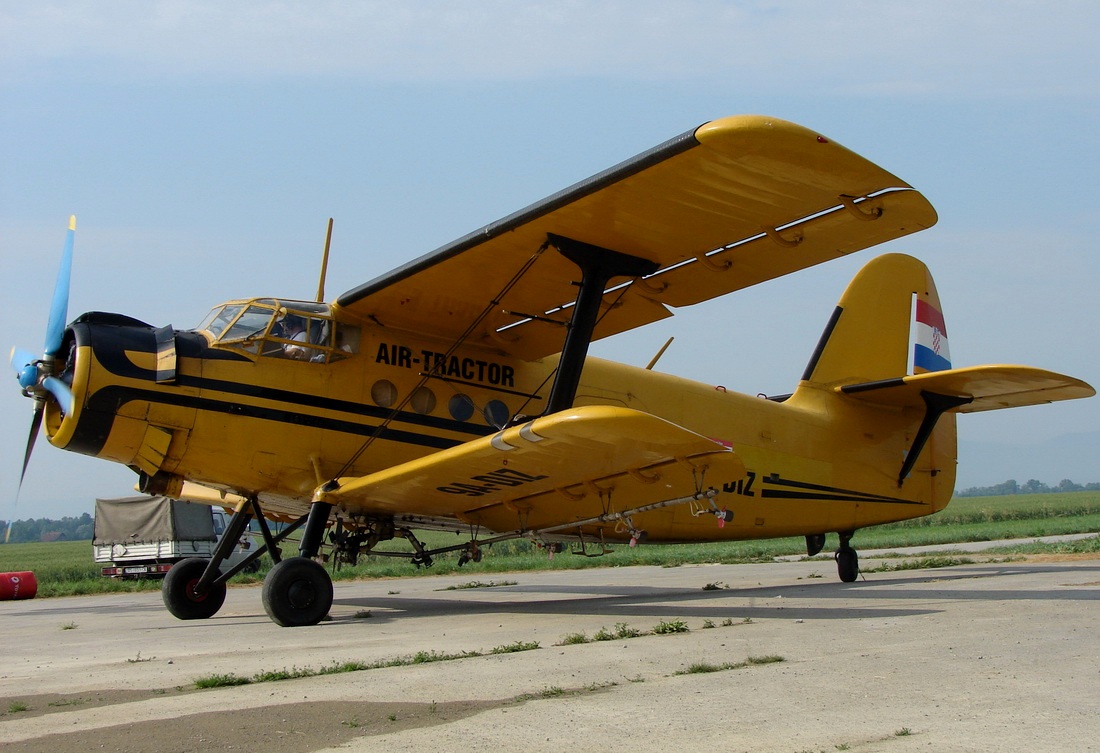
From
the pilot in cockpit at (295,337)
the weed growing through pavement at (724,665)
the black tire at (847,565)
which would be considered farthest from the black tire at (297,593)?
the black tire at (847,565)

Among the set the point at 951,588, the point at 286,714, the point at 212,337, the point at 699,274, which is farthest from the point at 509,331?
the point at 286,714

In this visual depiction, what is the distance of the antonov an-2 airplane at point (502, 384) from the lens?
8156mm

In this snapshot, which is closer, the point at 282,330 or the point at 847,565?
the point at 282,330

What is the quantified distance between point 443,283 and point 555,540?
11.6 feet

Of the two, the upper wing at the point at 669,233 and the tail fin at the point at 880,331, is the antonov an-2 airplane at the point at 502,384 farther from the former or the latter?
the tail fin at the point at 880,331

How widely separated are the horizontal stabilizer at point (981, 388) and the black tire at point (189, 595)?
29.5 ft

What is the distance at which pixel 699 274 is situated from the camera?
33.0 ft

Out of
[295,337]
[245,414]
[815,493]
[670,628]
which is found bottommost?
[670,628]

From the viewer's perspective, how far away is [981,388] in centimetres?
1155

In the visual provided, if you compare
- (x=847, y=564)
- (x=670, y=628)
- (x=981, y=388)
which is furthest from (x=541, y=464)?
(x=847, y=564)

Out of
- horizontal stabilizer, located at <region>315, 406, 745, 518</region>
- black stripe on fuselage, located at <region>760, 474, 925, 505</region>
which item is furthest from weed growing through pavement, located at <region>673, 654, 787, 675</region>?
black stripe on fuselage, located at <region>760, 474, 925, 505</region>

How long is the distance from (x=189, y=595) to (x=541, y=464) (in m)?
5.16

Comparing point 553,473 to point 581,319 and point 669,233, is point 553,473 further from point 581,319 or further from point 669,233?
point 669,233

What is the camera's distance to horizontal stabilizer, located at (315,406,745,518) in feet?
25.9
